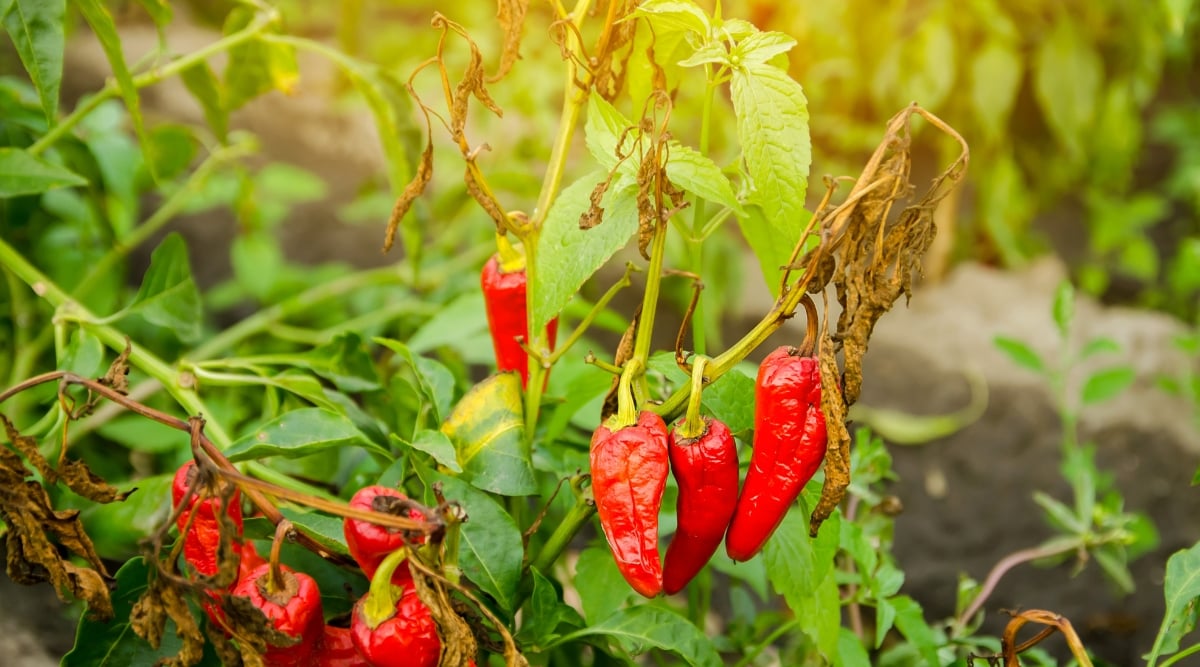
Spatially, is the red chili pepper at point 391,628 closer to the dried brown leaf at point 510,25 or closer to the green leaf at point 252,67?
the dried brown leaf at point 510,25

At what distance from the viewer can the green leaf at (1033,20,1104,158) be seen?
2.28m

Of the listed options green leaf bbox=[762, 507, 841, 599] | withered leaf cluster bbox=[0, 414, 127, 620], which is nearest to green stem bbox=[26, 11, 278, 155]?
withered leaf cluster bbox=[0, 414, 127, 620]

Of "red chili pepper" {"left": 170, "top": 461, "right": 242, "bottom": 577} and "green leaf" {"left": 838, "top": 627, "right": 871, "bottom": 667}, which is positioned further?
"green leaf" {"left": 838, "top": 627, "right": 871, "bottom": 667}

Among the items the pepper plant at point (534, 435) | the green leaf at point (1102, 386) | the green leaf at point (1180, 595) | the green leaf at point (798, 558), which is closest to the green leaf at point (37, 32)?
the pepper plant at point (534, 435)

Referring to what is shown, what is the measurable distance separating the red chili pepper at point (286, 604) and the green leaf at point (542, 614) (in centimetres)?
16

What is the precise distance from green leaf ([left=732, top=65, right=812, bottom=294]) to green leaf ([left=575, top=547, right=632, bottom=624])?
1.05 ft

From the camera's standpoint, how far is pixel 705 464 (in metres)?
0.62

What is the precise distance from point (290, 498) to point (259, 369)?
35cm

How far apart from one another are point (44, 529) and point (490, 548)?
304 mm

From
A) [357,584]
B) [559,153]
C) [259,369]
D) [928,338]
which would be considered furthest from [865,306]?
[928,338]

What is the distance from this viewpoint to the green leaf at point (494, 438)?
0.72 meters

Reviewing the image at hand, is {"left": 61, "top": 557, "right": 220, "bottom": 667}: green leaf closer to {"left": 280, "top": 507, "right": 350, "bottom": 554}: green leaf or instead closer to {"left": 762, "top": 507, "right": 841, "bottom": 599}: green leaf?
{"left": 280, "top": 507, "right": 350, "bottom": 554}: green leaf

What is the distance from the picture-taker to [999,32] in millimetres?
2250

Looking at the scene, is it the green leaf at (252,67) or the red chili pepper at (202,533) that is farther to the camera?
the green leaf at (252,67)
